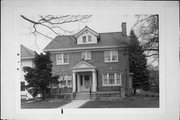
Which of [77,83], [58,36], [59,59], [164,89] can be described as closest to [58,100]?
[77,83]

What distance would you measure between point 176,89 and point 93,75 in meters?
2.31

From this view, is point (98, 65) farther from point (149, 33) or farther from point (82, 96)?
point (149, 33)

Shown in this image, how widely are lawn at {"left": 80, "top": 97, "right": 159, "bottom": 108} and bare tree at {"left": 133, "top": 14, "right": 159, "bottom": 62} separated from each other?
3.71 ft

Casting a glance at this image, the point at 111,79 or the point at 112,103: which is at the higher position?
the point at 111,79

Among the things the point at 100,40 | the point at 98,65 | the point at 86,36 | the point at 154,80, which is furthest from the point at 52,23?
the point at 154,80

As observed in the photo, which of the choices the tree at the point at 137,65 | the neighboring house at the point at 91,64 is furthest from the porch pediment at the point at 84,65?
the tree at the point at 137,65

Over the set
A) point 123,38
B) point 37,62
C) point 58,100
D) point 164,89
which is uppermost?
point 123,38

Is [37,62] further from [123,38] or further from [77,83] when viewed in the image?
[123,38]

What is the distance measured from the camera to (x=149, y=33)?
20.2ft

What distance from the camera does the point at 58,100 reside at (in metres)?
6.51

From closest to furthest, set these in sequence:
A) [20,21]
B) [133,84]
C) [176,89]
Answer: [176,89] < [20,21] < [133,84]

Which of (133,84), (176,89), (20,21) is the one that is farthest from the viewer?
(133,84)

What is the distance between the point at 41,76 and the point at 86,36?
5.85ft

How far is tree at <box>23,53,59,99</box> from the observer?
661cm
